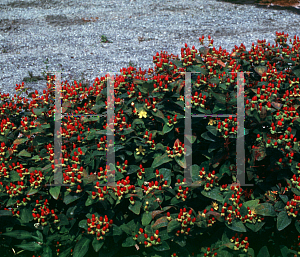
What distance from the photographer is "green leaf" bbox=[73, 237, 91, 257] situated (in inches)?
85.7

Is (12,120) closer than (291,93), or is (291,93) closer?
(291,93)

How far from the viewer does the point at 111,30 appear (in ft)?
28.2


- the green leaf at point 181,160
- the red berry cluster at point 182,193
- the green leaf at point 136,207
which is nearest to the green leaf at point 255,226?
the red berry cluster at point 182,193

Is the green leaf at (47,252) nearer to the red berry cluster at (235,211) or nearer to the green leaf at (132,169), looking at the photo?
the green leaf at (132,169)

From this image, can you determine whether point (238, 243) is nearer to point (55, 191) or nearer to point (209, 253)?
point (209, 253)

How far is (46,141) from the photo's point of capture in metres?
2.38

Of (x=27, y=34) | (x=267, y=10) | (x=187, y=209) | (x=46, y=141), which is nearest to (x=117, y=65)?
(x=27, y=34)

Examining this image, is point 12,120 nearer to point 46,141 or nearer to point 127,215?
point 46,141

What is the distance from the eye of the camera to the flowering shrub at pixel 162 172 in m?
2.07

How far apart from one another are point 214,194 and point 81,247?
0.97 m

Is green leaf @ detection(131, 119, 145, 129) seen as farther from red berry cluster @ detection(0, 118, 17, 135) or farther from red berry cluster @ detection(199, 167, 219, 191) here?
red berry cluster @ detection(0, 118, 17, 135)

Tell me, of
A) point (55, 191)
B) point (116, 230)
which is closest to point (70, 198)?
point (55, 191)

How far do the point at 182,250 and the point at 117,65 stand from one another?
4.78m

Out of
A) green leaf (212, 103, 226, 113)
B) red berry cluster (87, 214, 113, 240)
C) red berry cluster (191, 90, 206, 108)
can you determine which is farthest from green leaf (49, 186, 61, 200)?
green leaf (212, 103, 226, 113)
